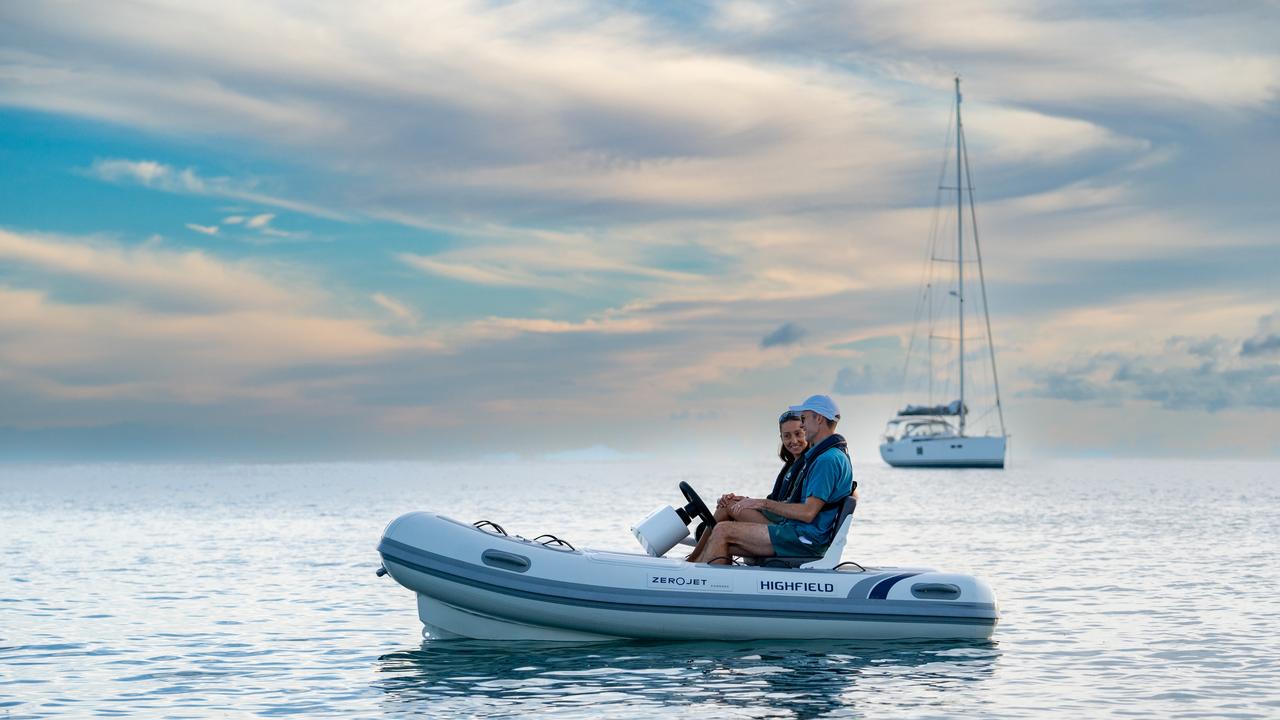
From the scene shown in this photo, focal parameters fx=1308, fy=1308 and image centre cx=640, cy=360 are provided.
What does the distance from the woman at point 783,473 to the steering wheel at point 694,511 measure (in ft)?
0.38

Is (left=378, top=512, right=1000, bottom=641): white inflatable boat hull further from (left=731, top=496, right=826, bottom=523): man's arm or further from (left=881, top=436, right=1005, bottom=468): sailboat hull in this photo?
(left=881, top=436, right=1005, bottom=468): sailboat hull

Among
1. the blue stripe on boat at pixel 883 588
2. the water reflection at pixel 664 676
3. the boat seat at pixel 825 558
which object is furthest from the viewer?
the blue stripe on boat at pixel 883 588

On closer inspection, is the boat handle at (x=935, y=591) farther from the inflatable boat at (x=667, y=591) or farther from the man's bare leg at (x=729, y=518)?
the man's bare leg at (x=729, y=518)

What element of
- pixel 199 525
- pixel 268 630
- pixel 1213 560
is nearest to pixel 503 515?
pixel 199 525

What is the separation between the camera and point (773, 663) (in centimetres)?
1123

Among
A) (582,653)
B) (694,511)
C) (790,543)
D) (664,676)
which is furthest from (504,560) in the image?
(790,543)

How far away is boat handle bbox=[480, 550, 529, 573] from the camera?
38.8 ft

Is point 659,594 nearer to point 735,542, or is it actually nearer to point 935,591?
point 735,542

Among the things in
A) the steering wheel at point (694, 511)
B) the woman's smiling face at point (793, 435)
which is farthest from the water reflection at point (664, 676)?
the woman's smiling face at point (793, 435)

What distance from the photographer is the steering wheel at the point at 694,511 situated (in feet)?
36.9

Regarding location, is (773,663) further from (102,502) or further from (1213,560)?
(102,502)

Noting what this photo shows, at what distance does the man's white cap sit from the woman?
0.10 m

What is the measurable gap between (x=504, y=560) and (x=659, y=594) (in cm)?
144

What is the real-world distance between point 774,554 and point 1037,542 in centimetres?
1801
